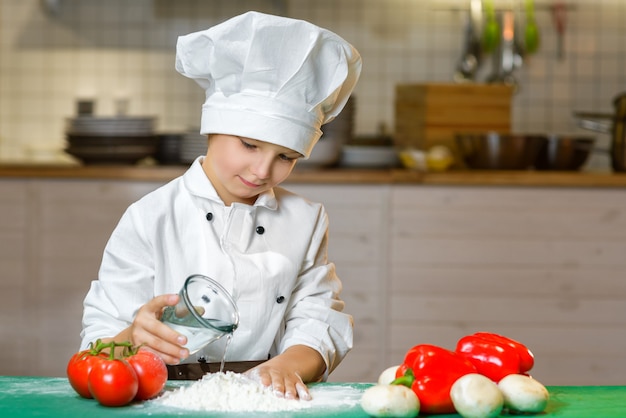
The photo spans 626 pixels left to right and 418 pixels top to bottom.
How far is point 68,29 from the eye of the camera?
403 centimetres

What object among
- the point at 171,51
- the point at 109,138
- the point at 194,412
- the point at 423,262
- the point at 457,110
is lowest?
the point at 423,262

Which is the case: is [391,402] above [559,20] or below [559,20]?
below

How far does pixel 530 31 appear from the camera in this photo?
3.95 metres

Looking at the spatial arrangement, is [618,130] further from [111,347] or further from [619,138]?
[111,347]

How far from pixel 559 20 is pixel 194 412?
325 centimetres

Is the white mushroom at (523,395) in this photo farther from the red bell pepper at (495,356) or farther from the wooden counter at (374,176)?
the wooden counter at (374,176)

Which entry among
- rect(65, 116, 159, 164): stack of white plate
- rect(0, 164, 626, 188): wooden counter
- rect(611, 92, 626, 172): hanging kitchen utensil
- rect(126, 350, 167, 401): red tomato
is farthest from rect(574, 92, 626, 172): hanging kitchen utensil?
rect(126, 350, 167, 401): red tomato

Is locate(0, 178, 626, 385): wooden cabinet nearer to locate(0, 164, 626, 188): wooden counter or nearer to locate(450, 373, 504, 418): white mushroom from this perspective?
locate(0, 164, 626, 188): wooden counter

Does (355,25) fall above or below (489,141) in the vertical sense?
above

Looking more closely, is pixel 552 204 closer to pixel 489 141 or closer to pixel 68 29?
pixel 489 141

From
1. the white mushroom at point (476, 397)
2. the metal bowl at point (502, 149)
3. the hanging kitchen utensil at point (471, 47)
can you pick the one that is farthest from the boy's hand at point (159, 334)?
the hanging kitchen utensil at point (471, 47)

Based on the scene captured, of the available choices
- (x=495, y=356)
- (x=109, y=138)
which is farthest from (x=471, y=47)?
(x=495, y=356)

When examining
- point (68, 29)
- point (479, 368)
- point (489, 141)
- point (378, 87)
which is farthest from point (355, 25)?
point (479, 368)

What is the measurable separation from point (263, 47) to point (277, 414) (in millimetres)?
610
